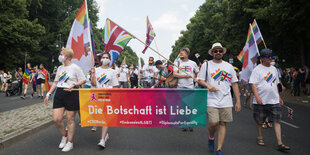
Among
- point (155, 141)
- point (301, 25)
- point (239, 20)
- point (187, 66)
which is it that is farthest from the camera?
point (239, 20)

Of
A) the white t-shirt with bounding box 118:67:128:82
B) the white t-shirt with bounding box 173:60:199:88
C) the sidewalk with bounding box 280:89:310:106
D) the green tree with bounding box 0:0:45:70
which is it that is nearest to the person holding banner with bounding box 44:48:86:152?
the white t-shirt with bounding box 173:60:199:88

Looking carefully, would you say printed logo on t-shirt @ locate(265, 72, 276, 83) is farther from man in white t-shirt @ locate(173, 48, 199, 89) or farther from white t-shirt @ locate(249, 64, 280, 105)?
man in white t-shirt @ locate(173, 48, 199, 89)

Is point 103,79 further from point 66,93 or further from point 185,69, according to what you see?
point 185,69

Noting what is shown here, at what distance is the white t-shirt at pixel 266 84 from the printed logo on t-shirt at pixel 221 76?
A: 0.90 metres

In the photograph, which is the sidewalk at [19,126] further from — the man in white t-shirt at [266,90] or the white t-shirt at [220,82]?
the man in white t-shirt at [266,90]

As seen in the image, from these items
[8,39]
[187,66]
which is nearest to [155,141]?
[187,66]

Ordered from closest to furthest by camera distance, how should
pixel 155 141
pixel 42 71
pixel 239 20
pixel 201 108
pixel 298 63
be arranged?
pixel 201 108 < pixel 155 141 < pixel 42 71 < pixel 239 20 < pixel 298 63

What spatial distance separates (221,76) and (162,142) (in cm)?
187

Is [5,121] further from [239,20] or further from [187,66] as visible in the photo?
[239,20]

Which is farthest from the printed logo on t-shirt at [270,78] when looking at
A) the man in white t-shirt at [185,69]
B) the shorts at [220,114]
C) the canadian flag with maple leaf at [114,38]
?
the canadian flag with maple leaf at [114,38]

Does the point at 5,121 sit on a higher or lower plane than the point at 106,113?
lower

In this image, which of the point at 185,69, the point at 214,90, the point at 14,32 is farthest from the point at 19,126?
the point at 14,32

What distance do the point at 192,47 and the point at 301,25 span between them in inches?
1740

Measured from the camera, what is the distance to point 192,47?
201ft
